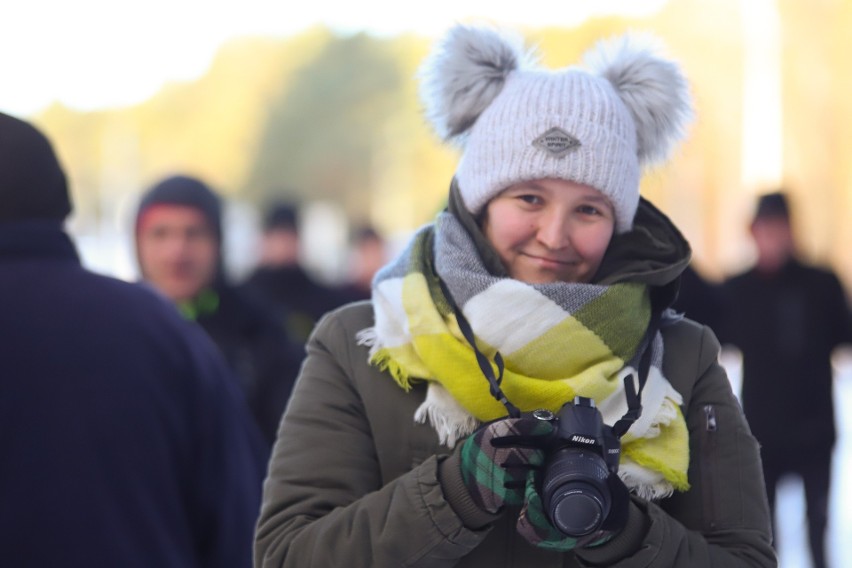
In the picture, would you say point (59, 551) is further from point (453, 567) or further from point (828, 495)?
point (828, 495)

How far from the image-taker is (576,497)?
1981 mm

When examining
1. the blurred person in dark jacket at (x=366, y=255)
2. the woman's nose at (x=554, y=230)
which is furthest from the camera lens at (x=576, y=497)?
the blurred person in dark jacket at (x=366, y=255)

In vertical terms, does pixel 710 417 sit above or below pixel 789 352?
above

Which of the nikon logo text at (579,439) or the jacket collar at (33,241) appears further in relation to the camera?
the jacket collar at (33,241)

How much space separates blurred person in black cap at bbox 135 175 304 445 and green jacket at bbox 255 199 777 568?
226cm

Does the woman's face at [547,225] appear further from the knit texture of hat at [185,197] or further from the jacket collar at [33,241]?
the knit texture of hat at [185,197]

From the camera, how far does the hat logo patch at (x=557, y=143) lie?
251 cm

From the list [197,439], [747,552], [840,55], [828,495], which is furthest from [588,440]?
[840,55]

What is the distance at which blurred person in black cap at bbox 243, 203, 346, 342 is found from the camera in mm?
8336

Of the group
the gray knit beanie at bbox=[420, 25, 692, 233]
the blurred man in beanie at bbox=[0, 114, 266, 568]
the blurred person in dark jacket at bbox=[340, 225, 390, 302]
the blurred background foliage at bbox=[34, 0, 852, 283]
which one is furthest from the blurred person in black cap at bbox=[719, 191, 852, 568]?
the blurred background foliage at bbox=[34, 0, 852, 283]

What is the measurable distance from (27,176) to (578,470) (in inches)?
46.5

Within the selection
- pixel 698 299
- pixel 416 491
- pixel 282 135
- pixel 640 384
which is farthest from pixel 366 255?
pixel 282 135

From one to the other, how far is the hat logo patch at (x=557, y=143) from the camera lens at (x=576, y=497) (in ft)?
2.39

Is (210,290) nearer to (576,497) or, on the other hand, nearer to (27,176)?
(27,176)
